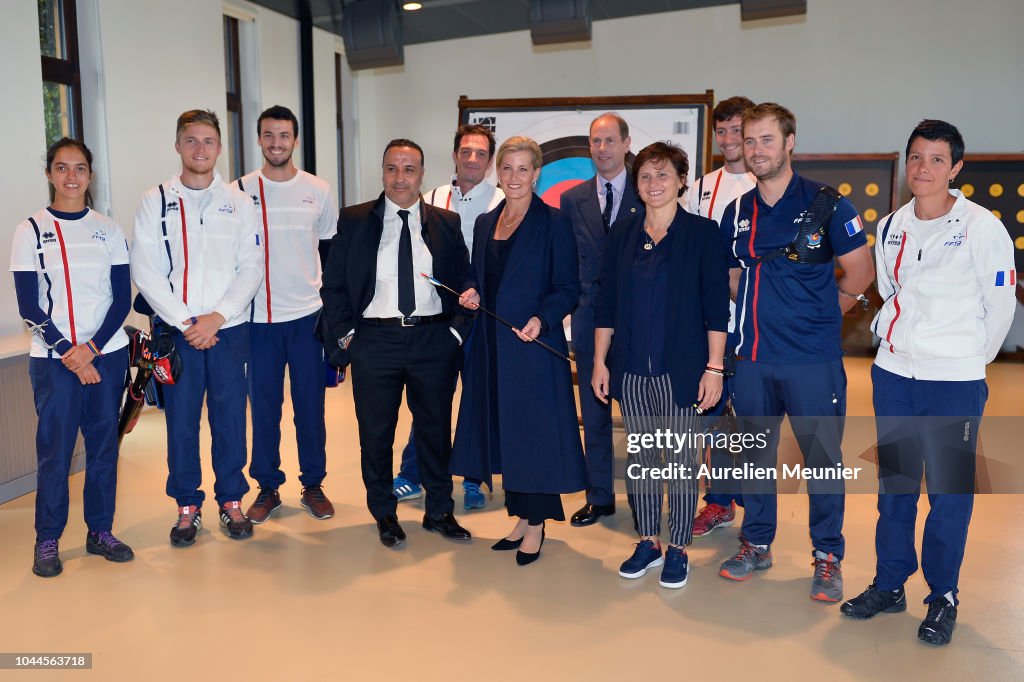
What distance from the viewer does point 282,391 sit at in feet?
12.0

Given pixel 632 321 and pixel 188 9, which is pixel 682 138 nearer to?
pixel 632 321

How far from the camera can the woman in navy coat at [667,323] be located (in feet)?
9.04

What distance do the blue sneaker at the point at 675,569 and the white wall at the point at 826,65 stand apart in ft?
19.9

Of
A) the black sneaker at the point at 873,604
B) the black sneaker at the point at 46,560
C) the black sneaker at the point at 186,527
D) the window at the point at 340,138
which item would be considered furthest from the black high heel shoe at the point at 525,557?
the window at the point at 340,138

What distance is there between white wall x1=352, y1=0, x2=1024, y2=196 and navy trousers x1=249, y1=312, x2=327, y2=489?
5.65m

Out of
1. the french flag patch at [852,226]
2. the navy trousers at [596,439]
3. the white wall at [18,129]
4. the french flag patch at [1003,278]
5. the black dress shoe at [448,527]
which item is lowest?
the black dress shoe at [448,527]

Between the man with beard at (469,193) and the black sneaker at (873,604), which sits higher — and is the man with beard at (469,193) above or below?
above

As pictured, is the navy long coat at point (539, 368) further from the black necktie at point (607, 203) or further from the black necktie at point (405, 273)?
the black necktie at point (607, 203)

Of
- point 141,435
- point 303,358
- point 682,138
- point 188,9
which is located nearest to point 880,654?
point 303,358

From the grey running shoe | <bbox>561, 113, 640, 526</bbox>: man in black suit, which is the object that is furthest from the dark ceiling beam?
the grey running shoe

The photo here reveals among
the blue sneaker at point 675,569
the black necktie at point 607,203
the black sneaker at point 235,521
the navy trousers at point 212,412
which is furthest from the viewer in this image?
the black necktie at point 607,203

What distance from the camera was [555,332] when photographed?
3064 mm

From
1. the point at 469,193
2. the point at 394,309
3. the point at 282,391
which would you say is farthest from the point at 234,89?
the point at 394,309

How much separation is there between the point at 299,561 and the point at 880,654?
1959mm
